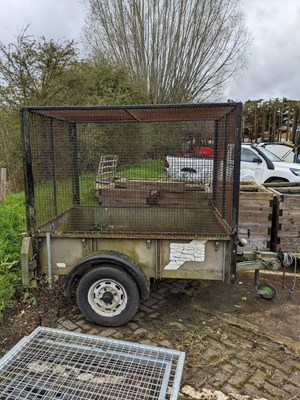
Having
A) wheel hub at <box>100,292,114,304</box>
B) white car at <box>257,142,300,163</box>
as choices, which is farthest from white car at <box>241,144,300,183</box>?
wheel hub at <box>100,292,114,304</box>

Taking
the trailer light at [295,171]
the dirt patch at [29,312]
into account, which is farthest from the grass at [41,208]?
the trailer light at [295,171]

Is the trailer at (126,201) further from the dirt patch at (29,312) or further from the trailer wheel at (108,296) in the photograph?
the dirt patch at (29,312)

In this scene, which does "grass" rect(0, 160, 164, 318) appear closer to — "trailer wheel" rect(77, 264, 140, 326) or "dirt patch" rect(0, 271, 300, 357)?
"dirt patch" rect(0, 271, 300, 357)

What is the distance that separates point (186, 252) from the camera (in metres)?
3.27

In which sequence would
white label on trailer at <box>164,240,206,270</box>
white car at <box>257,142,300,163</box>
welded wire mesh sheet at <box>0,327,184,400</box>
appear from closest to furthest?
welded wire mesh sheet at <box>0,327,184,400</box>
white label on trailer at <box>164,240,206,270</box>
white car at <box>257,142,300,163</box>

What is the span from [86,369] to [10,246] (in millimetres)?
2895

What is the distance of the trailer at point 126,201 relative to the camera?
325 centimetres

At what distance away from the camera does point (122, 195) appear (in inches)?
202

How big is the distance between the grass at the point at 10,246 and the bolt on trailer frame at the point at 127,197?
32.6 inches

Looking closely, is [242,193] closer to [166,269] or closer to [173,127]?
[173,127]

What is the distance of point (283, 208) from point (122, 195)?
2438mm

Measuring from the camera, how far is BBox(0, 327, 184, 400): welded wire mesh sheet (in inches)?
94.1

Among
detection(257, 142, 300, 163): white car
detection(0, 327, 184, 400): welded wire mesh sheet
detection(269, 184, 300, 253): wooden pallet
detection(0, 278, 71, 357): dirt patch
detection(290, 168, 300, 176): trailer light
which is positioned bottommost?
detection(0, 278, 71, 357): dirt patch

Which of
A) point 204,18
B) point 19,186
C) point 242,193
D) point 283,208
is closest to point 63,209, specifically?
point 242,193
